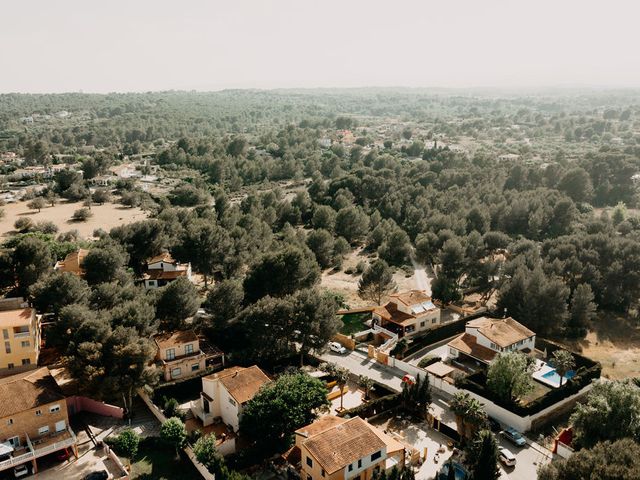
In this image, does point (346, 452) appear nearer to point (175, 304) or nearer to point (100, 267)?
point (175, 304)

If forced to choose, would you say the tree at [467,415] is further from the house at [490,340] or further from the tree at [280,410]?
the house at [490,340]

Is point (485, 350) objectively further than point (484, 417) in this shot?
Yes

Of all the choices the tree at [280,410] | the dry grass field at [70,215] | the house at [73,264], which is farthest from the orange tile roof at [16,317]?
the dry grass field at [70,215]

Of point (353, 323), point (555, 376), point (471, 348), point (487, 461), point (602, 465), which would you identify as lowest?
point (353, 323)

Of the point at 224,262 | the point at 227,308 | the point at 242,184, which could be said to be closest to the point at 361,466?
the point at 227,308

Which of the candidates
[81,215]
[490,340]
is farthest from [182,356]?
[81,215]

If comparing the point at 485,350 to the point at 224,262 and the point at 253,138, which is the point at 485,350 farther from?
the point at 253,138
